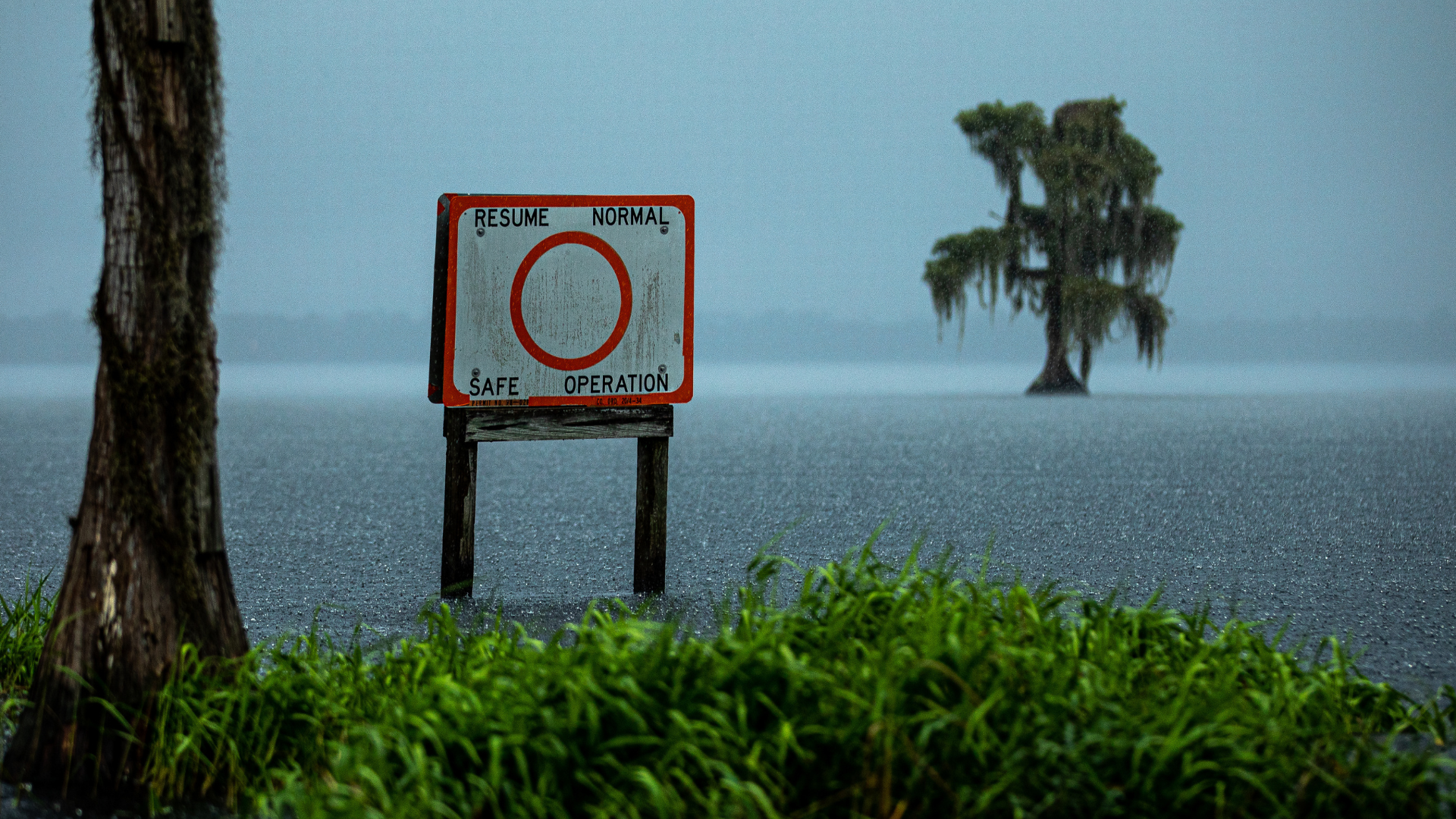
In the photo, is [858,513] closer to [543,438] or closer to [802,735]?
[543,438]

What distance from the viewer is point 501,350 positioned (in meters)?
4.91

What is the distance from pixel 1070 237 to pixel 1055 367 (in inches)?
170

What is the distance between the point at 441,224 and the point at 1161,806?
3.67 m

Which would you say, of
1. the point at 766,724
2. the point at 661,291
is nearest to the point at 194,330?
the point at 766,724

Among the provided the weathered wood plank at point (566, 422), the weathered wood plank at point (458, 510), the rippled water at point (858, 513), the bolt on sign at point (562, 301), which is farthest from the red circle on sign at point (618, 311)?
the rippled water at point (858, 513)

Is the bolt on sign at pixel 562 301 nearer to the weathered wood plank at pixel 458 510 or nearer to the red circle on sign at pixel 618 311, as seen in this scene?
the red circle on sign at pixel 618 311

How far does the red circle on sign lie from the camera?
16.1 feet

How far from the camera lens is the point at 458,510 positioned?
4.99 metres

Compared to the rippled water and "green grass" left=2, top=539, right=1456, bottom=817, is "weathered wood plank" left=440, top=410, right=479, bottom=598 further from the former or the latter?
"green grass" left=2, top=539, right=1456, bottom=817

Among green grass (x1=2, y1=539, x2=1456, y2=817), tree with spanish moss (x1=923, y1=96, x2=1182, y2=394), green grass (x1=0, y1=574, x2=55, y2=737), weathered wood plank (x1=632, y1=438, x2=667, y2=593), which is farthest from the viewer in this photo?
tree with spanish moss (x1=923, y1=96, x2=1182, y2=394)

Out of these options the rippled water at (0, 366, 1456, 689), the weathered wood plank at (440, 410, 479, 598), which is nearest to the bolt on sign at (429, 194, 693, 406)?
the weathered wood plank at (440, 410, 479, 598)

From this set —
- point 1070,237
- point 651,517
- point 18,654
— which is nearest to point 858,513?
point 651,517

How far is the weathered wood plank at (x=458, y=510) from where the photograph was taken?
492cm

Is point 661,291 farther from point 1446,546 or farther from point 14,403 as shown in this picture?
point 14,403
